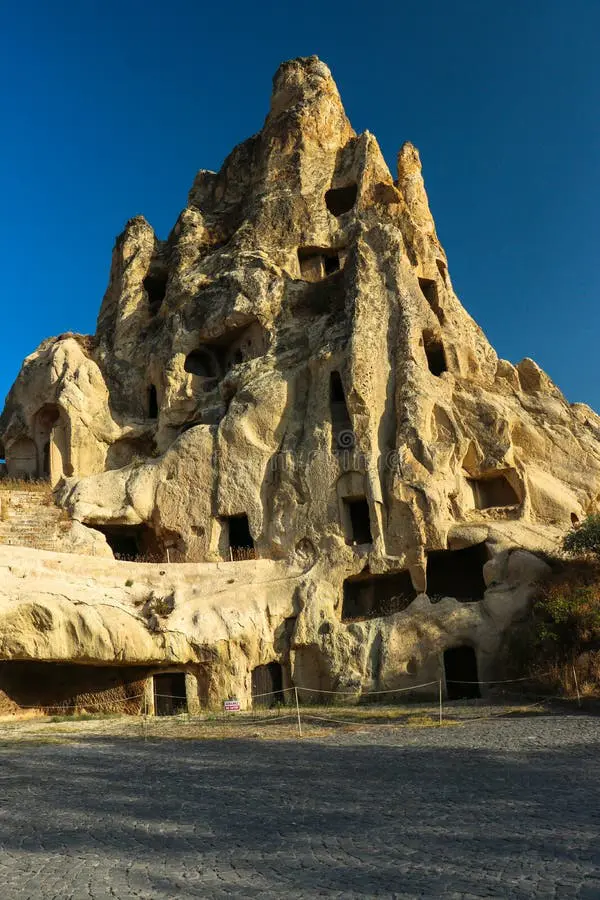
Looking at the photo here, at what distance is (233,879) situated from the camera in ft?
17.3

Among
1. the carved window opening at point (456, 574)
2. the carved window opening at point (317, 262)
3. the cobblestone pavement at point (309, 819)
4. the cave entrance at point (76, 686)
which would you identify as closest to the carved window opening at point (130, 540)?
the cave entrance at point (76, 686)

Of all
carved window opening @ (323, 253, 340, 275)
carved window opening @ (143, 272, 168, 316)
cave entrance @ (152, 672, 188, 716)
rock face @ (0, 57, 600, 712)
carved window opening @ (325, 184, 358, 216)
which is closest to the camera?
cave entrance @ (152, 672, 188, 716)

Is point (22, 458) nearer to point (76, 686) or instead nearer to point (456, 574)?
point (76, 686)

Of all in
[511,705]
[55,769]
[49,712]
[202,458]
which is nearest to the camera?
[55,769]

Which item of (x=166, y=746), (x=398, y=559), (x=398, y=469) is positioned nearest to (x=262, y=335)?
(x=398, y=469)

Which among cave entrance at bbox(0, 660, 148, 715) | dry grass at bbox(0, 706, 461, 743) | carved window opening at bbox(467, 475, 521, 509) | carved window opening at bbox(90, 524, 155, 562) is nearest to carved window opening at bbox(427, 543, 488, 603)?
carved window opening at bbox(467, 475, 521, 509)

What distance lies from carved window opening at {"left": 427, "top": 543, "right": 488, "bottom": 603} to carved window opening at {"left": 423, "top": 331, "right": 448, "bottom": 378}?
6293mm

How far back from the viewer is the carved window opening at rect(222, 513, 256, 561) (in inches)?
888

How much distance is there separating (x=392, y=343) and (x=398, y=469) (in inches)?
183

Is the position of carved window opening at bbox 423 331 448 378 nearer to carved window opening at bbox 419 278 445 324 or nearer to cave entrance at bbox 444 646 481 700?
carved window opening at bbox 419 278 445 324

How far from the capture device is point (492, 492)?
2341cm

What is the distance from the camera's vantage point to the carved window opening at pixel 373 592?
69.1ft

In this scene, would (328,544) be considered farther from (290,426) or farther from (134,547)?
(134,547)

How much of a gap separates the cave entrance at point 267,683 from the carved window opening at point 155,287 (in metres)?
17.8
